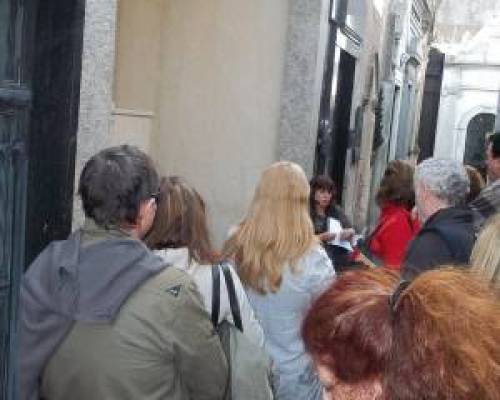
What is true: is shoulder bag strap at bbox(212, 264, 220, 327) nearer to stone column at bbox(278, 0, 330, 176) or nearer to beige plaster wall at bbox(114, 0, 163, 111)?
beige plaster wall at bbox(114, 0, 163, 111)

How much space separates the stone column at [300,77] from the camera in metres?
6.76

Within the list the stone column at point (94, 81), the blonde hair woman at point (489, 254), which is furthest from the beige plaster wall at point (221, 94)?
the blonde hair woman at point (489, 254)

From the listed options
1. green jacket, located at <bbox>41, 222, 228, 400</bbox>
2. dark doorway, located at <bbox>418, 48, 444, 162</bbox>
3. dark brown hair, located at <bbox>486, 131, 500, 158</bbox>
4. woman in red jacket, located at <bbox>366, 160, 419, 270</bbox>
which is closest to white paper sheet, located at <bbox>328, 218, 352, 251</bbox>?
woman in red jacket, located at <bbox>366, 160, 419, 270</bbox>

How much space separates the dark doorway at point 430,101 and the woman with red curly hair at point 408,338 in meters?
21.9

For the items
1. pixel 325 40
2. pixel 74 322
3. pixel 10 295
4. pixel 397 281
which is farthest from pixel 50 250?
pixel 325 40

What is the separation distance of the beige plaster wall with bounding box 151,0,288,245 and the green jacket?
4.45 meters

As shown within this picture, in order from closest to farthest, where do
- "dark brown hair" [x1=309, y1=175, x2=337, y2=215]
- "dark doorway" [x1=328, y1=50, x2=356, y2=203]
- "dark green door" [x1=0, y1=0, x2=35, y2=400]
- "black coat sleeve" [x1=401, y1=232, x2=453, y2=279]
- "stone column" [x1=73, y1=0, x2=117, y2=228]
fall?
"dark green door" [x1=0, y1=0, x2=35, y2=400] → "black coat sleeve" [x1=401, y1=232, x2=453, y2=279] → "stone column" [x1=73, y1=0, x2=117, y2=228] → "dark brown hair" [x1=309, y1=175, x2=337, y2=215] → "dark doorway" [x1=328, y1=50, x2=356, y2=203]

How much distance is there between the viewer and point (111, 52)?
13.3 feet

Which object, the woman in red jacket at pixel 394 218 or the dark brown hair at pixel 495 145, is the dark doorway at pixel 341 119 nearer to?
the woman in red jacket at pixel 394 218

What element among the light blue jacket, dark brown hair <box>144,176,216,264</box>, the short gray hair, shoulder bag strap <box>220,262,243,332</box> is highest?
the short gray hair

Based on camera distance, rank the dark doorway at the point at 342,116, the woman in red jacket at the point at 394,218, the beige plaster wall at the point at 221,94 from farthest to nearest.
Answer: the dark doorway at the point at 342,116 → the beige plaster wall at the point at 221,94 → the woman in red jacket at the point at 394,218

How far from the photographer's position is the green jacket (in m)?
2.30

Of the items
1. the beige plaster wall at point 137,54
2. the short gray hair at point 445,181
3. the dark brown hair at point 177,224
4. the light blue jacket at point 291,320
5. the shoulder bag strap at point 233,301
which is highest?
the beige plaster wall at point 137,54

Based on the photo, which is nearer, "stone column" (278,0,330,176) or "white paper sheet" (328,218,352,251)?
"white paper sheet" (328,218,352,251)
